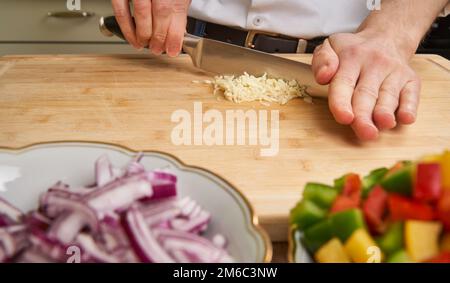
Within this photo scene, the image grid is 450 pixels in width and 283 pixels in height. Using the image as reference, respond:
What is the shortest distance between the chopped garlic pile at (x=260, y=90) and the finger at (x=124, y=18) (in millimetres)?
326

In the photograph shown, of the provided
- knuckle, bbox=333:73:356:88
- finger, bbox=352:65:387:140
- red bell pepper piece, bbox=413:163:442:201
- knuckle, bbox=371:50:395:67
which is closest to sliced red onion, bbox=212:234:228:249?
red bell pepper piece, bbox=413:163:442:201

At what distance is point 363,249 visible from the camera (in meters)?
0.46

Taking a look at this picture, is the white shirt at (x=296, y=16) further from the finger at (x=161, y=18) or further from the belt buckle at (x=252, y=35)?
the finger at (x=161, y=18)

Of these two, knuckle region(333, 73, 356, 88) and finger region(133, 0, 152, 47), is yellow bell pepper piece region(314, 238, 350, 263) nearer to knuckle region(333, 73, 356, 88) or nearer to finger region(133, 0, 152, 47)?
knuckle region(333, 73, 356, 88)

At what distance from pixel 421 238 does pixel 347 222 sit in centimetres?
7

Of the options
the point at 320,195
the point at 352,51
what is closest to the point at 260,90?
the point at 352,51

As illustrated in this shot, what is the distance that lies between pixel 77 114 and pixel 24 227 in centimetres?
48

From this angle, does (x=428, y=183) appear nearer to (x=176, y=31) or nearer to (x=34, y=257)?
(x=34, y=257)

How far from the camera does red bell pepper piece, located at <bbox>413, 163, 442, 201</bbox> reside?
454mm

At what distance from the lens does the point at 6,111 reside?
970 millimetres

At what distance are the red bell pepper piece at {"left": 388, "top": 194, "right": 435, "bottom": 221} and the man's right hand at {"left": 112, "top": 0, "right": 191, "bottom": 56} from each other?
0.84 meters

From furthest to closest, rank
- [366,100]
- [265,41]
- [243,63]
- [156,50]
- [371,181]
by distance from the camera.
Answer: [265,41]
[156,50]
[243,63]
[366,100]
[371,181]

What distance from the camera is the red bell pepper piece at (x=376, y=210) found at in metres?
0.48
